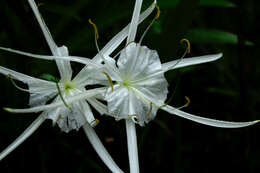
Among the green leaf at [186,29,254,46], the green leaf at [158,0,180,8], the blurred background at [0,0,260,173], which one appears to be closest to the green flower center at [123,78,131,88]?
the blurred background at [0,0,260,173]

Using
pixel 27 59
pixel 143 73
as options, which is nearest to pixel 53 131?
pixel 27 59

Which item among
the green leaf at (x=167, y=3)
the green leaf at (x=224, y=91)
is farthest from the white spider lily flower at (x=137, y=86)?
the green leaf at (x=224, y=91)

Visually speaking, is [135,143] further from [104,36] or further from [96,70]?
[104,36]

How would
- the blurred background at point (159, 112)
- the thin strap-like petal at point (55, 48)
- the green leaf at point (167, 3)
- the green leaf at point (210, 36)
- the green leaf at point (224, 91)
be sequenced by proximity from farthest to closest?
1. the green leaf at point (224, 91)
2. the green leaf at point (210, 36)
3. the green leaf at point (167, 3)
4. the blurred background at point (159, 112)
5. the thin strap-like petal at point (55, 48)

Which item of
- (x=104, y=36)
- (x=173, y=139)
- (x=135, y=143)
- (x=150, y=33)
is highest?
(x=104, y=36)

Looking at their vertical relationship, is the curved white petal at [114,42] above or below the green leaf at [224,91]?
below

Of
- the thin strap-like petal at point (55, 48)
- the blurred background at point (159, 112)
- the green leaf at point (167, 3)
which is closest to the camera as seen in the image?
the thin strap-like petal at point (55, 48)

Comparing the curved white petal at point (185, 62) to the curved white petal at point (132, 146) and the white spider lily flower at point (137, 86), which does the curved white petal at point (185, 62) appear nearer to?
the white spider lily flower at point (137, 86)

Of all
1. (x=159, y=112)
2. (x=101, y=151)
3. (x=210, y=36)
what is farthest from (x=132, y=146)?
A: (x=210, y=36)
